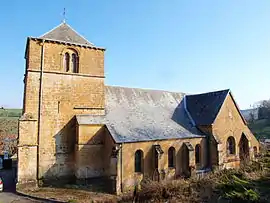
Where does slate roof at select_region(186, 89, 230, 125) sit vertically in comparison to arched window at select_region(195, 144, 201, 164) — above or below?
above

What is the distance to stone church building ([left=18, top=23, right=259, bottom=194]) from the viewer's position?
1981 centimetres

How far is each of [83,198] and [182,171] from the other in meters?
10.7

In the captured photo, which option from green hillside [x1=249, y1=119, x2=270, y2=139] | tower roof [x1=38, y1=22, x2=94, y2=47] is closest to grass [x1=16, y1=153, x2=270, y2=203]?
tower roof [x1=38, y1=22, x2=94, y2=47]

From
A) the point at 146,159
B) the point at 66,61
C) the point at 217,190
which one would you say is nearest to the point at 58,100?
the point at 66,61

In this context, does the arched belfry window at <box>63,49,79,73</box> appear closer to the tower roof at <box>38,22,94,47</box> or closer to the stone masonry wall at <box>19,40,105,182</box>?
the stone masonry wall at <box>19,40,105,182</box>

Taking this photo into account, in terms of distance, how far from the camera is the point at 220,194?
10.6 meters

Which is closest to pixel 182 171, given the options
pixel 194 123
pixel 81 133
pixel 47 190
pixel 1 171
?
pixel 194 123

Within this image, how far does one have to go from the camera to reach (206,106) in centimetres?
2756

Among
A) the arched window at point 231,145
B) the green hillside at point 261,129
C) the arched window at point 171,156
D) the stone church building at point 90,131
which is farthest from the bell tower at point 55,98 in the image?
the green hillside at point 261,129

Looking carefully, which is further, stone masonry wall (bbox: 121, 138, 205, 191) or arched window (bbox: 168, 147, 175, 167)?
arched window (bbox: 168, 147, 175, 167)

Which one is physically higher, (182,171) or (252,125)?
(252,125)

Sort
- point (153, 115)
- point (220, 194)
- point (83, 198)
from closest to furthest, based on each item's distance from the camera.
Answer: point (220, 194) < point (83, 198) < point (153, 115)

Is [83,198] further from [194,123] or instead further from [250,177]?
[194,123]

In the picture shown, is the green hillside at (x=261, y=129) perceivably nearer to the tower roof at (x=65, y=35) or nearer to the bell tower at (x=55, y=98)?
the bell tower at (x=55, y=98)
